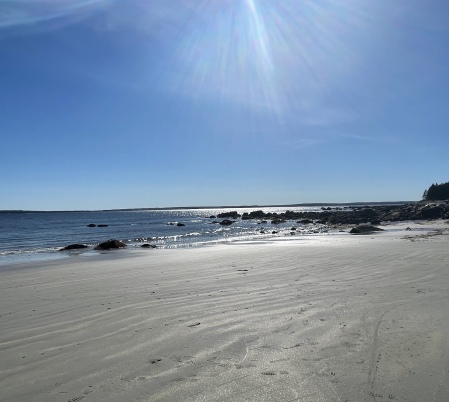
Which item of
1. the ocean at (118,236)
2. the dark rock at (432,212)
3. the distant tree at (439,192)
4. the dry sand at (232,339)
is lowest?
the ocean at (118,236)

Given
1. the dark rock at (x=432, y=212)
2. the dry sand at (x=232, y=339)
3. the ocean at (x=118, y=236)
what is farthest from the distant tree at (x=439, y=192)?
the dry sand at (x=232, y=339)

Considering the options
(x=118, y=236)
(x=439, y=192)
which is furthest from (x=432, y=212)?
(x=439, y=192)

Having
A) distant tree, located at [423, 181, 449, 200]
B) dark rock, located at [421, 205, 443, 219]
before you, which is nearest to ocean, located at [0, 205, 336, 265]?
dark rock, located at [421, 205, 443, 219]

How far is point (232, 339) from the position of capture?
5266mm

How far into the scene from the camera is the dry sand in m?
3.86

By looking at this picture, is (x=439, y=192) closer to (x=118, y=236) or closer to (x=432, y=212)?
(x=432, y=212)

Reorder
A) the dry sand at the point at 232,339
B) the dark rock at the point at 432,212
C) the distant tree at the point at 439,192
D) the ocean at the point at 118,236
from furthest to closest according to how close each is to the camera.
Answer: the distant tree at the point at 439,192, the dark rock at the point at 432,212, the ocean at the point at 118,236, the dry sand at the point at 232,339

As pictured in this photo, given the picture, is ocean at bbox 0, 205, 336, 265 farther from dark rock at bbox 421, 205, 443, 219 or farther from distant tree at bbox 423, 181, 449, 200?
distant tree at bbox 423, 181, 449, 200

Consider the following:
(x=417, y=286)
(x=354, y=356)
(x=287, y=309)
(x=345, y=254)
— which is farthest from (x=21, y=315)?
(x=345, y=254)

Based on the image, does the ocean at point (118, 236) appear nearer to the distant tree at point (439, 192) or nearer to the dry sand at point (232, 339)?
the dry sand at point (232, 339)

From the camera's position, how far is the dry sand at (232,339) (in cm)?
386

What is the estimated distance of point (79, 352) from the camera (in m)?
4.99

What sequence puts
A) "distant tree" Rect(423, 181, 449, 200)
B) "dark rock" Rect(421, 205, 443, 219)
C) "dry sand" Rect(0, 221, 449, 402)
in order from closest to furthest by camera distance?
1. "dry sand" Rect(0, 221, 449, 402)
2. "dark rock" Rect(421, 205, 443, 219)
3. "distant tree" Rect(423, 181, 449, 200)

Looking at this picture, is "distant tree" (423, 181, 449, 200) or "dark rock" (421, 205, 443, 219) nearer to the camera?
"dark rock" (421, 205, 443, 219)
